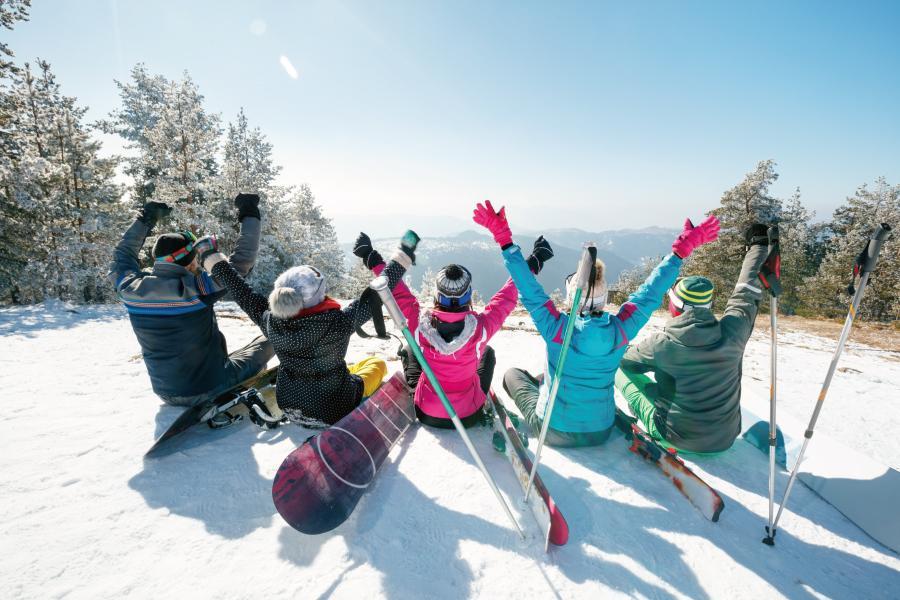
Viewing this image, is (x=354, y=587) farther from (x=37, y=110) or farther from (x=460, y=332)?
(x=37, y=110)

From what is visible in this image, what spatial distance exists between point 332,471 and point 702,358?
363 centimetres

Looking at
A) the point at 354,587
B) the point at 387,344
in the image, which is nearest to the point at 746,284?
the point at 354,587

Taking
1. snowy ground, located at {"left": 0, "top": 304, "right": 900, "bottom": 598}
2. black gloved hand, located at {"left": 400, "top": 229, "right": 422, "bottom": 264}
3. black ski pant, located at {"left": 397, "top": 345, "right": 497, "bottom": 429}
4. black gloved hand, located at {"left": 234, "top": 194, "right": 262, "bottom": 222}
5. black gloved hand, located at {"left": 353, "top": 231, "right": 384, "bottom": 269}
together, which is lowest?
snowy ground, located at {"left": 0, "top": 304, "right": 900, "bottom": 598}

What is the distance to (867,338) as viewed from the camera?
36.4 ft

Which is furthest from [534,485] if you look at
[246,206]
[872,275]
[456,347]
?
[872,275]

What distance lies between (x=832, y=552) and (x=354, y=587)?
370cm

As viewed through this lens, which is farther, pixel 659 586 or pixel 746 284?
pixel 746 284

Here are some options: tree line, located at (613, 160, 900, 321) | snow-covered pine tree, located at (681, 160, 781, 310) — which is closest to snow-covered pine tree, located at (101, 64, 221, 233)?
tree line, located at (613, 160, 900, 321)

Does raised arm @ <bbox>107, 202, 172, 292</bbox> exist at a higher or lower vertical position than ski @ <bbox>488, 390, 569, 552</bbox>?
higher

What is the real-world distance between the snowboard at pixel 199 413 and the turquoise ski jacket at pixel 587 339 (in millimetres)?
3329

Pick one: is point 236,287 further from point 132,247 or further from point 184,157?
point 184,157

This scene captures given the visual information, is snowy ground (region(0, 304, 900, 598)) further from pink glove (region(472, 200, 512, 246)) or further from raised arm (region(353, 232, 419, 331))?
pink glove (region(472, 200, 512, 246))

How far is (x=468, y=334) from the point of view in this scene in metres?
3.60

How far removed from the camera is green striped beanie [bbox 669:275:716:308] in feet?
11.4
